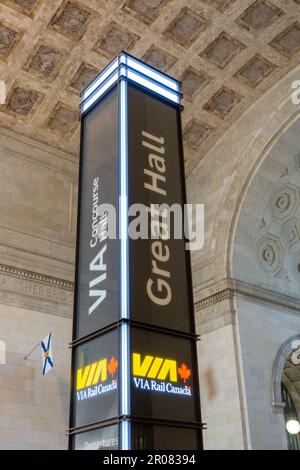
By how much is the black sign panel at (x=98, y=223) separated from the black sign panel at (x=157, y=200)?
22cm

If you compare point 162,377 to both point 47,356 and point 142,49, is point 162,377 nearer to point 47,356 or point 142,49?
point 47,356

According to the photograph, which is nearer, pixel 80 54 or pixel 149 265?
pixel 149 265

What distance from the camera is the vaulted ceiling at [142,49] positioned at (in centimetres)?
1526

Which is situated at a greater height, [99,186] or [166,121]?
[166,121]

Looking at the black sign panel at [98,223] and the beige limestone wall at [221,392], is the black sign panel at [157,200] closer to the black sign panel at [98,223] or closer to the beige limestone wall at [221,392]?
the black sign panel at [98,223]

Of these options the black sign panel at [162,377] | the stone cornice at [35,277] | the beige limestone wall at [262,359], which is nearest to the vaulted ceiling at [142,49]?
the stone cornice at [35,277]

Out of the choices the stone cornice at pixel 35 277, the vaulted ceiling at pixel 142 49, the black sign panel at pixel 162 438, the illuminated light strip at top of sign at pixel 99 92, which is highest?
the vaulted ceiling at pixel 142 49

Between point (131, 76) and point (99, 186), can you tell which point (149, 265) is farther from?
point (131, 76)

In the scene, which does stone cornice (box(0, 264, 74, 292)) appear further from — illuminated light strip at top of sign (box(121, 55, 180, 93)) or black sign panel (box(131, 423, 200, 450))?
black sign panel (box(131, 423, 200, 450))

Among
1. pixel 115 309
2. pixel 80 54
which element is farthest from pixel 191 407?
pixel 80 54

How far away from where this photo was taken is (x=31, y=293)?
15.4m

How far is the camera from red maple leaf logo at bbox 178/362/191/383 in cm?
571

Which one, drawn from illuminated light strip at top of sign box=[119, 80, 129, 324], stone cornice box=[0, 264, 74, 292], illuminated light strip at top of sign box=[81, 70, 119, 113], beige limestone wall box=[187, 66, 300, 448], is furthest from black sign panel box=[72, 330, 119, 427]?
beige limestone wall box=[187, 66, 300, 448]

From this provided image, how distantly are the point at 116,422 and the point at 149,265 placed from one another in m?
1.75
